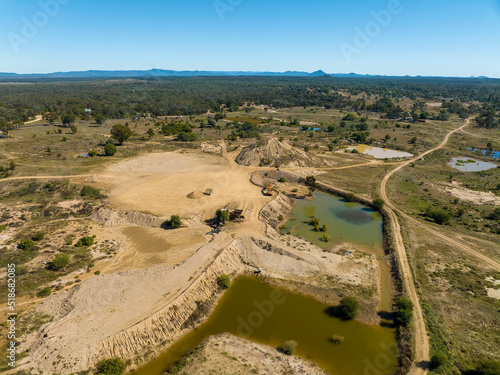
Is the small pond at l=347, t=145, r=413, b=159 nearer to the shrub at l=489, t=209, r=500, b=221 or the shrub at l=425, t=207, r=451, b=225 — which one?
the shrub at l=489, t=209, r=500, b=221

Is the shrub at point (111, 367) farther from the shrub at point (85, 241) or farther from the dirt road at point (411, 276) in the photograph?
the dirt road at point (411, 276)

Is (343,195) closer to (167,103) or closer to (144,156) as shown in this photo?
(144,156)

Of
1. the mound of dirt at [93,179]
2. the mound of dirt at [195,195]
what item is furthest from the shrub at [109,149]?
the mound of dirt at [195,195]

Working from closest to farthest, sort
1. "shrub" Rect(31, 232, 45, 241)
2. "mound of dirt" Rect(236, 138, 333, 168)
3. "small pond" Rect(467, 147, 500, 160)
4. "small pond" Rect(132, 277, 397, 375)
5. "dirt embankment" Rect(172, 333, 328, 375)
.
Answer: "dirt embankment" Rect(172, 333, 328, 375), "small pond" Rect(132, 277, 397, 375), "shrub" Rect(31, 232, 45, 241), "mound of dirt" Rect(236, 138, 333, 168), "small pond" Rect(467, 147, 500, 160)

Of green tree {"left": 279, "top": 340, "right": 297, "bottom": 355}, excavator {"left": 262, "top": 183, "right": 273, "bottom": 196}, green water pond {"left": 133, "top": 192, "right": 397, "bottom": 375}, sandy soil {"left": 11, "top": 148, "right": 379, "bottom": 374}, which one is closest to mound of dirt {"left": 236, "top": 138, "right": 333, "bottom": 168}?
excavator {"left": 262, "top": 183, "right": 273, "bottom": 196}

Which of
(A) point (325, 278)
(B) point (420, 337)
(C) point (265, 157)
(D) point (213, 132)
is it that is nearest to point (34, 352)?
(A) point (325, 278)
